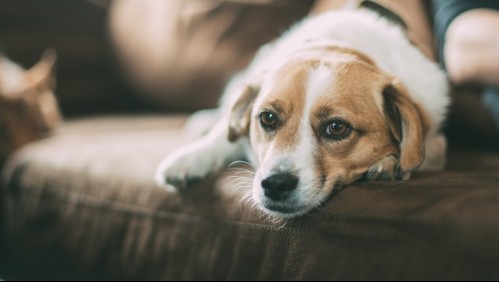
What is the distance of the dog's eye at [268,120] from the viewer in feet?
4.18

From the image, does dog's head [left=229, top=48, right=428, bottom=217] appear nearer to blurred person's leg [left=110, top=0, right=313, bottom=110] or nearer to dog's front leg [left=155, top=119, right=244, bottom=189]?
dog's front leg [left=155, top=119, right=244, bottom=189]

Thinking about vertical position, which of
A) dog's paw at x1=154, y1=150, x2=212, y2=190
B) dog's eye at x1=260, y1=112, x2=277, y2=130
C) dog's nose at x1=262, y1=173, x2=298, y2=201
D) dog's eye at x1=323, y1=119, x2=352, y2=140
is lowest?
dog's paw at x1=154, y1=150, x2=212, y2=190

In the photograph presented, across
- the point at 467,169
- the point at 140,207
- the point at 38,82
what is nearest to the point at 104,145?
the point at 140,207

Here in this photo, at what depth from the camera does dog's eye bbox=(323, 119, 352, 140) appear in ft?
3.93

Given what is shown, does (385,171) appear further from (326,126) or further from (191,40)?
(191,40)

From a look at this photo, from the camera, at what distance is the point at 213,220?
121cm

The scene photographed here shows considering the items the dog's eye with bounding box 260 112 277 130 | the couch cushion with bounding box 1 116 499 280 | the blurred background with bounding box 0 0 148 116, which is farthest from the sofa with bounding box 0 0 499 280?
the blurred background with bounding box 0 0 148 116

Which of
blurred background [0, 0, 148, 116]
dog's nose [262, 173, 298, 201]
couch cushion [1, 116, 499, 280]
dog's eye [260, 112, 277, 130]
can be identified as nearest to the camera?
couch cushion [1, 116, 499, 280]

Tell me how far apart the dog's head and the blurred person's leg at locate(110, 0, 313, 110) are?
833 mm

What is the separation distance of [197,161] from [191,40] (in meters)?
1.00

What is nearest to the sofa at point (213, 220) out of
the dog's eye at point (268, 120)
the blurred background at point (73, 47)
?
the dog's eye at point (268, 120)

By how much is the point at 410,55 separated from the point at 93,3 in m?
1.59

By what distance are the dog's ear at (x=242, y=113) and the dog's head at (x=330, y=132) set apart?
0.40ft

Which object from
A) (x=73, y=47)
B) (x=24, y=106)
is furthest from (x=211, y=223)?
(x=73, y=47)
